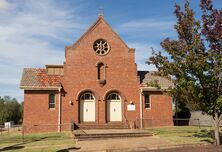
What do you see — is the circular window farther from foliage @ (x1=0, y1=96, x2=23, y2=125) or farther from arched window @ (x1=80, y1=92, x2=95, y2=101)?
foliage @ (x1=0, y1=96, x2=23, y2=125)

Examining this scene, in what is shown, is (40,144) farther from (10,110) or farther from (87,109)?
(10,110)

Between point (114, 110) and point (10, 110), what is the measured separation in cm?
4808

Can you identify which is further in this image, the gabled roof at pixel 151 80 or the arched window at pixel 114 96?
the gabled roof at pixel 151 80

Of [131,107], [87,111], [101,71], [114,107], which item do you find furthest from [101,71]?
[131,107]

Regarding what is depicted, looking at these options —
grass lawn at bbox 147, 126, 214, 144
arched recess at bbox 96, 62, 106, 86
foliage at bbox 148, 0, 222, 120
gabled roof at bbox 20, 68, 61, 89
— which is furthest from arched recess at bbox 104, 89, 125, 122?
foliage at bbox 148, 0, 222, 120

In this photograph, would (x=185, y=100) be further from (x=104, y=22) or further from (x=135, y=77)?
(x=104, y=22)

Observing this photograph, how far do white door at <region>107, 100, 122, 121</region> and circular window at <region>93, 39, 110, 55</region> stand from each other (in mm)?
4798

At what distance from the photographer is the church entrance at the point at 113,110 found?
28469 millimetres

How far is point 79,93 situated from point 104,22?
24.2ft

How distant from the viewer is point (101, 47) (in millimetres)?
29234

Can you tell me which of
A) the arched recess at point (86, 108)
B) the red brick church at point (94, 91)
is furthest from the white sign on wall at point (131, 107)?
the arched recess at point (86, 108)

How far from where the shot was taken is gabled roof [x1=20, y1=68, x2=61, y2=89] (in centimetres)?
2694

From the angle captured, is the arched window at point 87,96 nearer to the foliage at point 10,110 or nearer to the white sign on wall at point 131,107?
the white sign on wall at point 131,107

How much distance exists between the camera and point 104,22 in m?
29.5
